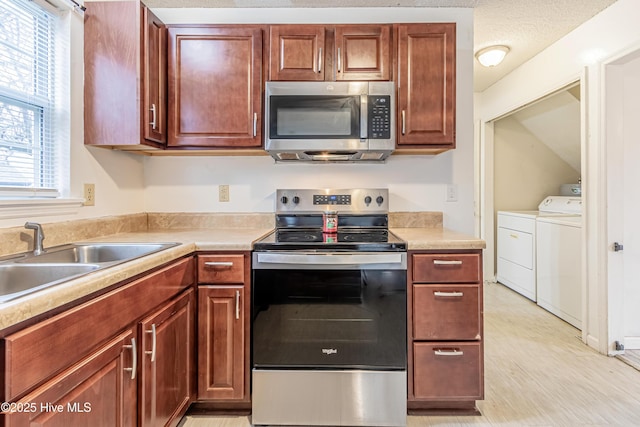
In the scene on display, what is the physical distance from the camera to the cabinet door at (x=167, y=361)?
1248 mm

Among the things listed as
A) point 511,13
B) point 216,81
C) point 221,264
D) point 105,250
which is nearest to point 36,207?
point 105,250

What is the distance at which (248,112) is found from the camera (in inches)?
78.1

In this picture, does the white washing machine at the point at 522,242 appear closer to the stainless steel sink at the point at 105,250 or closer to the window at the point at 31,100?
the stainless steel sink at the point at 105,250

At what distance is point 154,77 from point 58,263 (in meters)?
1.09

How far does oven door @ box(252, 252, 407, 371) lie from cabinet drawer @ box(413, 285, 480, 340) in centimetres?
11

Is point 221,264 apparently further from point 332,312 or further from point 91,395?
point 91,395

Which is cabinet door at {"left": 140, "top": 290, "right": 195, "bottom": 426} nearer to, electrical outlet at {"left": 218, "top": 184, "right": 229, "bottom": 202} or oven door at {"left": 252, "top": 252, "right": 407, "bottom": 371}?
oven door at {"left": 252, "top": 252, "right": 407, "bottom": 371}

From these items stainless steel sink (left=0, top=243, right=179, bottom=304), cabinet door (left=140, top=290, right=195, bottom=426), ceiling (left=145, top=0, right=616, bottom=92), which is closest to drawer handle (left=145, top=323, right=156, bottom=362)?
cabinet door (left=140, top=290, right=195, bottom=426)

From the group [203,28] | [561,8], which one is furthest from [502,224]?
[203,28]

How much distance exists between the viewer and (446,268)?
5.40 feet

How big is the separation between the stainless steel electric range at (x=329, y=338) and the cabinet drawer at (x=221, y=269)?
0.08m

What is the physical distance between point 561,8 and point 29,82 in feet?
10.1

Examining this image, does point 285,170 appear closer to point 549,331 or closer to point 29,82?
point 29,82

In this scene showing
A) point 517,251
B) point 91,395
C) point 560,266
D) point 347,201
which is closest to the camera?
point 91,395
